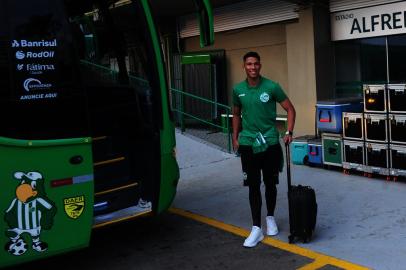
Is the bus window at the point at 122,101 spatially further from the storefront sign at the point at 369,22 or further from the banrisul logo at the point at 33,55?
the storefront sign at the point at 369,22

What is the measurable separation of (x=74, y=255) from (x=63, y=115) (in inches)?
66.8

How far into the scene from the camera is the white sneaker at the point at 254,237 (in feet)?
17.7

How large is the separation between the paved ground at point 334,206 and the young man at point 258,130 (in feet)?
1.87

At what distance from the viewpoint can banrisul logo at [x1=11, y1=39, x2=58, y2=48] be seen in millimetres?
4297

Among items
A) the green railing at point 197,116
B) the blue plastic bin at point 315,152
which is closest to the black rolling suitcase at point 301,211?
the blue plastic bin at point 315,152

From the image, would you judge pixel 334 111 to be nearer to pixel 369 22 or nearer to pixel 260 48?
pixel 369 22

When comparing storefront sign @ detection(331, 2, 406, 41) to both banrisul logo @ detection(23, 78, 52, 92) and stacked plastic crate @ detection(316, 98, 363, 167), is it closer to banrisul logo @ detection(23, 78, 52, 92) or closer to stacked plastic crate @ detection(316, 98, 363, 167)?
stacked plastic crate @ detection(316, 98, 363, 167)

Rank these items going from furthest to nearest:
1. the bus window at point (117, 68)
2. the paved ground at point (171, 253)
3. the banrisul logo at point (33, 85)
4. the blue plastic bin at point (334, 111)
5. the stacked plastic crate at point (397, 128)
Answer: the blue plastic bin at point (334, 111) < the stacked plastic crate at point (397, 128) < the bus window at point (117, 68) < the paved ground at point (171, 253) < the banrisul logo at point (33, 85)

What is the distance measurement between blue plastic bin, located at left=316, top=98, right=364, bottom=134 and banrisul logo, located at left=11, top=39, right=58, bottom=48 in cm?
515

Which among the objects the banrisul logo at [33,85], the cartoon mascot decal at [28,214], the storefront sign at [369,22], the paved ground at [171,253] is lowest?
the paved ground at [171,253]

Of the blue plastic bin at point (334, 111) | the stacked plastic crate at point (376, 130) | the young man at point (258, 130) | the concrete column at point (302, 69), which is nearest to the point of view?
the young man at point (258, 130)

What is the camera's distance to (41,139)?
14.3 feet

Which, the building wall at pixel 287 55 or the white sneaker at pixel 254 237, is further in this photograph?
the building wall at pixel 287 55

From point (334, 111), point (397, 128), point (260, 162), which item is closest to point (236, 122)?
point (260, 162)
